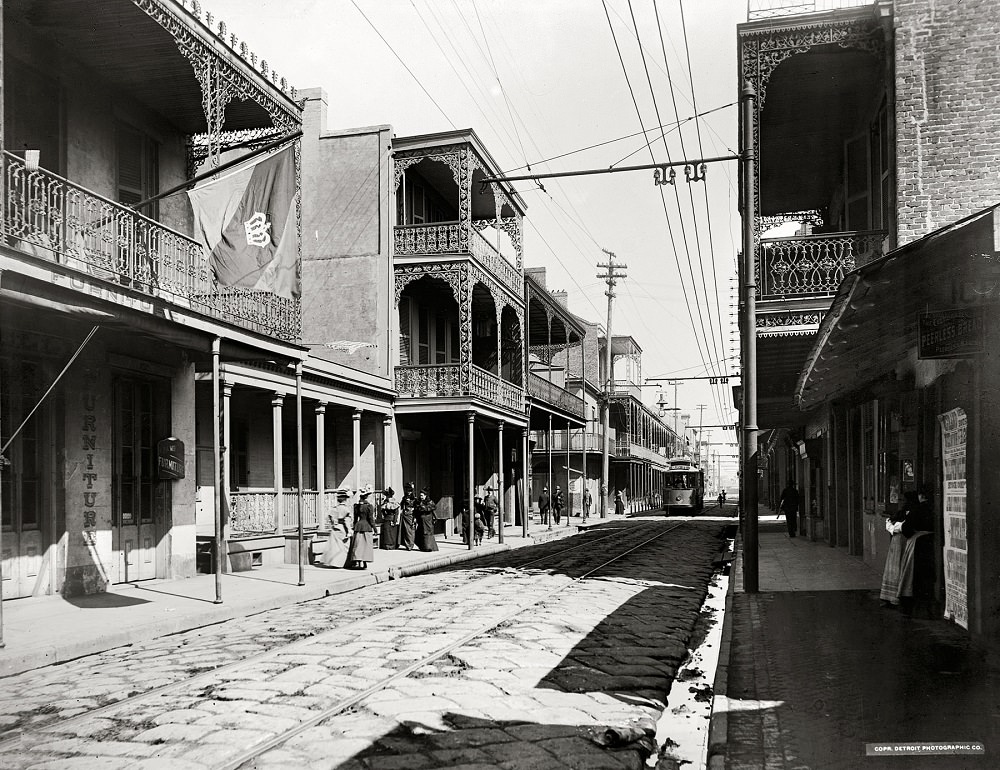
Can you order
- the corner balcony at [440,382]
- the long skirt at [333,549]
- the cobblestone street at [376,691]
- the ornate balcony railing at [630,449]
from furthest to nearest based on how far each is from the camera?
the ornate balcony railing at [630,449] < the corner balcony at [440,382] < the long skirt at [333,549] < the cobblestone street at [376,691]

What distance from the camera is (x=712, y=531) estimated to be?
111 feet

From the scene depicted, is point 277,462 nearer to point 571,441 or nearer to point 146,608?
point 146,608

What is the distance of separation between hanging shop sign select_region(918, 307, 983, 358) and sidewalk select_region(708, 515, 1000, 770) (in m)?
2.57

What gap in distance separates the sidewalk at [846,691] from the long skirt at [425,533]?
11092mm

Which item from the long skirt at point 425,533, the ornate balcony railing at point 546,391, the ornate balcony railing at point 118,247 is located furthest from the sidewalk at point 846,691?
the ornate balcony railing at point 546,391

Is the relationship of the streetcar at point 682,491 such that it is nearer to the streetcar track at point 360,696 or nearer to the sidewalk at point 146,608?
the sidewalk at point 146,608

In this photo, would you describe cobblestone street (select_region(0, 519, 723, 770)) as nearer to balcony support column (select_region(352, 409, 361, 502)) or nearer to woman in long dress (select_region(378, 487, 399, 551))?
woman in long dress (select_region(378, 487, 399, 551))

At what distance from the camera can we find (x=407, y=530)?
21.9 m

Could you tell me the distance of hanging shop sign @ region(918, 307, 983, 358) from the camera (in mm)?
7934

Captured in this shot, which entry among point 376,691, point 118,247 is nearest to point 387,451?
point 118,247

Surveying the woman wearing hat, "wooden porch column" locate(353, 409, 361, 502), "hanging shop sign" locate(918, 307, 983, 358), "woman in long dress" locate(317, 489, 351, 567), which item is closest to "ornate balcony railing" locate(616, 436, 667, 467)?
"wooden porch column" locate(353, 409, 361, 502)

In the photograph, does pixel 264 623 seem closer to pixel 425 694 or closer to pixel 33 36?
pixel 425 694

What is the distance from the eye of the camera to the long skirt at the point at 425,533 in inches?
853

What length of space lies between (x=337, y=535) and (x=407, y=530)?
4366 millimetres
